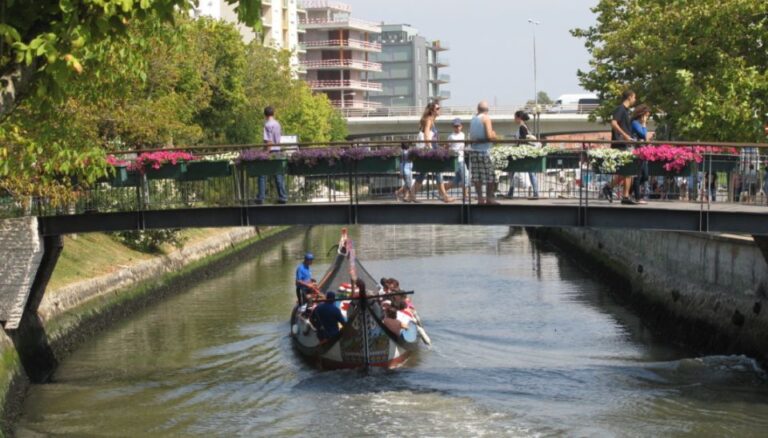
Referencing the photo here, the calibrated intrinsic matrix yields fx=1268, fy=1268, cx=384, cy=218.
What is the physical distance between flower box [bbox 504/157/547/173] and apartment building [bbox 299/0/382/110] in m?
106

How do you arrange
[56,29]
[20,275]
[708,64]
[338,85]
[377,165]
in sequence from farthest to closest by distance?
[338,85] → [708,64] → [20,275] → [377,165] → [56,29]

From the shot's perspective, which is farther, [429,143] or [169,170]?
[169,170]

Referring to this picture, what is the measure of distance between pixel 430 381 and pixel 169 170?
6331 mm

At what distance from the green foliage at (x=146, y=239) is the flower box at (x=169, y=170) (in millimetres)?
13347

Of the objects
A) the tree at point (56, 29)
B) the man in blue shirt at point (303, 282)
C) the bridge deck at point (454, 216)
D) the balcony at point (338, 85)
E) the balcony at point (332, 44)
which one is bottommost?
the man in blue shirt at point (303, 282)

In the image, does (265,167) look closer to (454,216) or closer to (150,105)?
(454,216)

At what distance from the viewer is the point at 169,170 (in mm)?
23766

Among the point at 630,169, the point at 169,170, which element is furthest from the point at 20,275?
the point at 630,169

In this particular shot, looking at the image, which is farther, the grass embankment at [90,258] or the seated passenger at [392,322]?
the grass embankment at [90,258]

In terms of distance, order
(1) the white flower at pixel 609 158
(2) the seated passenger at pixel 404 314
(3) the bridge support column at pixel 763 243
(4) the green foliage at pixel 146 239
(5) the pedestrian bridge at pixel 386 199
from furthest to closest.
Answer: (4) the green foliage at pixel 146 239, (2) the seated passenger at pixel 404 314, (3) the bridge support column at pixel 763 243, (1) the white flower at pixel 609 158, (5) the pedestrian bridge at pixel 386 199

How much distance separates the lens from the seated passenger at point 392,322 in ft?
83.0

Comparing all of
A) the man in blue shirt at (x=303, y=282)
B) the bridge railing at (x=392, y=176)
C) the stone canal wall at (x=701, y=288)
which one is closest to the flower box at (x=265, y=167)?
the bridge railing at (x=392, y=176)

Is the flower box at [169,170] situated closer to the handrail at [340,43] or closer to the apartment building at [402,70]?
the handrail at [340,43]

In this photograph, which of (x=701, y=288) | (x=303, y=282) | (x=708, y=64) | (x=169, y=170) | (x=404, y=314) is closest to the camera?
(x=169, y=170)
